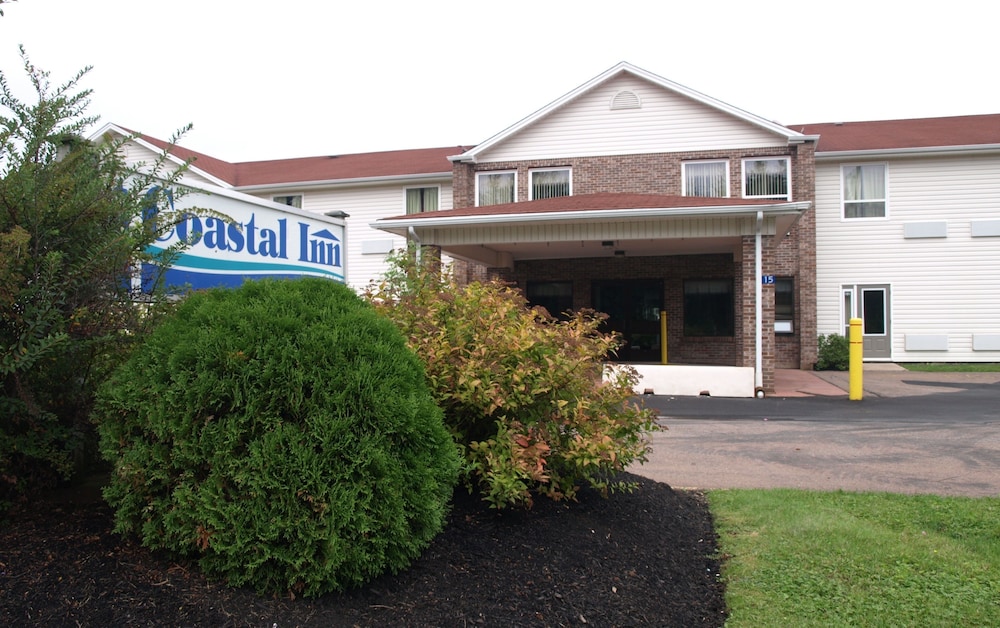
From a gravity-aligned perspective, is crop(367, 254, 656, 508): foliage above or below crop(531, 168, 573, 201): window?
below

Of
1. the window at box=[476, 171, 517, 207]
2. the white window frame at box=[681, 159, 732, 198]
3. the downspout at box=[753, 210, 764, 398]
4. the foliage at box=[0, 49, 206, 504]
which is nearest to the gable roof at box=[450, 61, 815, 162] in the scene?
the window at box=[476, 171, 517, 207]

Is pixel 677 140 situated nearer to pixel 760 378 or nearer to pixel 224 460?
pixel 760 378

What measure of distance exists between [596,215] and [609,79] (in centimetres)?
789

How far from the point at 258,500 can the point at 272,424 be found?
1.07 ft

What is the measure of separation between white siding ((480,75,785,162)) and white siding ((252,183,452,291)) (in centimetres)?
354

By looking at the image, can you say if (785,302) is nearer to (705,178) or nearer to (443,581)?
(705,178)

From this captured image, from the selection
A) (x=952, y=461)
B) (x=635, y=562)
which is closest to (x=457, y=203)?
(x=952, y=461)

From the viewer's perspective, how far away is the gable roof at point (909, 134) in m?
19.8

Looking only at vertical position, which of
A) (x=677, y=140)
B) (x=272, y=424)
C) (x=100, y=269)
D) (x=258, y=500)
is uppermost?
(x=677, y=140)


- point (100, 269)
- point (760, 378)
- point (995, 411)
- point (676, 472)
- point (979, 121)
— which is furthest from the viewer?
point (979, 121)

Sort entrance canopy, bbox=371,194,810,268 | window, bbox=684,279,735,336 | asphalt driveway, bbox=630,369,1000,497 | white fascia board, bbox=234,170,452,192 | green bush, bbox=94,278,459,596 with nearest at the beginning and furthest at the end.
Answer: green bush, bbox=94,278,459,596 < asphalt driveway, bbox=630,369,1000,497 < entrance canopy, bbox=371,194,810,268 < window, bbox=684,279,735,336 < white fascia board, bbox=234,170,452,192

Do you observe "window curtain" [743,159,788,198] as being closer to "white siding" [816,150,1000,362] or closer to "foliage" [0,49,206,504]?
"white siding" [816,150,1000,362]

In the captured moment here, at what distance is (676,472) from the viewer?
7.31 metres

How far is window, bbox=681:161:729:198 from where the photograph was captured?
64.1 ft
